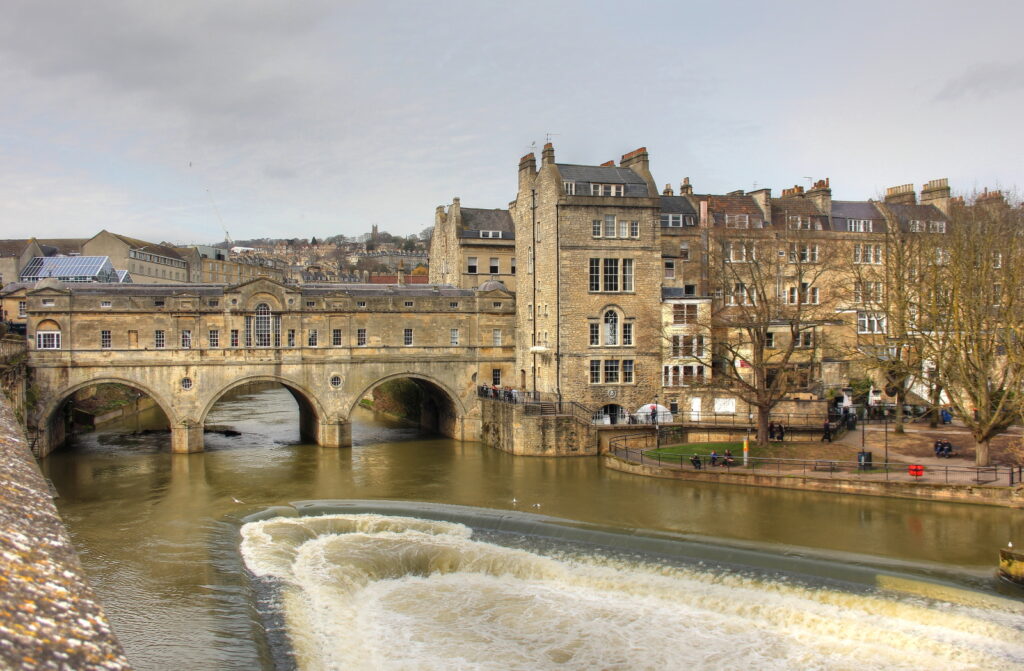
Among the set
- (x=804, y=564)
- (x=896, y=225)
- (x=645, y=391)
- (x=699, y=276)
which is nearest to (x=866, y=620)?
(x=804, y=564)

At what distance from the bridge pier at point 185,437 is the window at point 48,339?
23.0 feet

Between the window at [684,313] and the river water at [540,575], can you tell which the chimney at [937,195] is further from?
the river water at [540,575]

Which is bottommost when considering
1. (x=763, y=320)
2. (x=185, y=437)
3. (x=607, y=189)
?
(x=185, y=437)

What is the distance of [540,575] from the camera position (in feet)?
73.5

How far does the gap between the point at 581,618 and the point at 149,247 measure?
81.8 m

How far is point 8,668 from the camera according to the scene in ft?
15.3

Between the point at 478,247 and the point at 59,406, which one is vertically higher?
the point at 478,247

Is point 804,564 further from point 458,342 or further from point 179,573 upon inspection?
point 458,342

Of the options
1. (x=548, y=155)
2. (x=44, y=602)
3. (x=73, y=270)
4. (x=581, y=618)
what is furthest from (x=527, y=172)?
(x=73, y=270)

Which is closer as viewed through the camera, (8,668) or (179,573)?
(8,668)

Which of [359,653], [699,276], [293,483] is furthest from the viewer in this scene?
[699,276]

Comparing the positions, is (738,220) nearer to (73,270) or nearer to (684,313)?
(684,313)

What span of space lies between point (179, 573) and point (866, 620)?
17.6 metres

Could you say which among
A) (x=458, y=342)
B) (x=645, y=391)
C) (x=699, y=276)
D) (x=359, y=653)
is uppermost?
(x=699, y=276)
